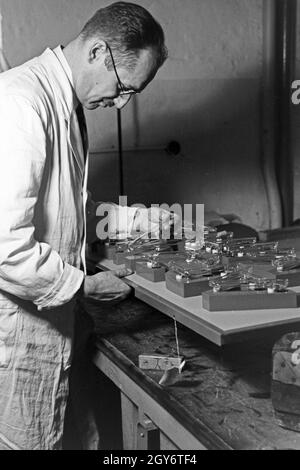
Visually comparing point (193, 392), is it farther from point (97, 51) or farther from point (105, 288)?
point (97, 51)

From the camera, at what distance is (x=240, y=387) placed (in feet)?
4.15

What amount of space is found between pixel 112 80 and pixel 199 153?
4.64 ft

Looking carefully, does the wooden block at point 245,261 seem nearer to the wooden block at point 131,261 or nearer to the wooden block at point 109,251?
the wooden block at point 131,261

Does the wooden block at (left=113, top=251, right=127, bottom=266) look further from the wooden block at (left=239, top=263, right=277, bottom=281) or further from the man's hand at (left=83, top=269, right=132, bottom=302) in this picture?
the wooden block at (left=239, top=263, right=277, bottom=281)

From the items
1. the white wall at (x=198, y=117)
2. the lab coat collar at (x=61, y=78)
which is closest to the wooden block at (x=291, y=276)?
the lab coat collar at (x=61, y=78)

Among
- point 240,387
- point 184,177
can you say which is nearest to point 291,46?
point 184,177

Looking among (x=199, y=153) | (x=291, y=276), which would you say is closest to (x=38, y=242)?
(x=291, y=276)

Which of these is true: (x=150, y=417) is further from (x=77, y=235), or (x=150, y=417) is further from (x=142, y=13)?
(x=142, y=13)

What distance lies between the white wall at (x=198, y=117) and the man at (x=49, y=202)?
104 centimetres

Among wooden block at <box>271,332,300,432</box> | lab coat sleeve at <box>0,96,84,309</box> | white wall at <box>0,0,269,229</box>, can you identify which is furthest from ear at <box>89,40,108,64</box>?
white wall at <box>0,0,269,229</box>

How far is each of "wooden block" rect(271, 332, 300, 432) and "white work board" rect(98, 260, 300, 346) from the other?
5 centimetres

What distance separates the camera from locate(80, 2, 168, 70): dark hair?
1.32 m

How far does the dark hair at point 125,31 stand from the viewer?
1.32 m

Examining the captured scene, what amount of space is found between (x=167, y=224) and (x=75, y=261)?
0.45 meters
